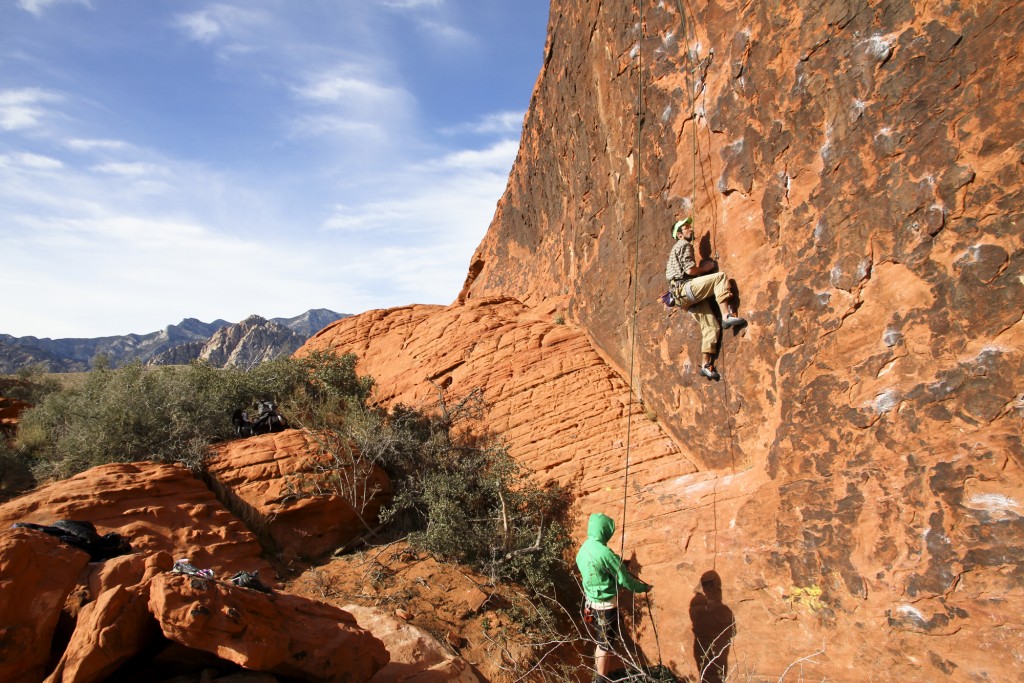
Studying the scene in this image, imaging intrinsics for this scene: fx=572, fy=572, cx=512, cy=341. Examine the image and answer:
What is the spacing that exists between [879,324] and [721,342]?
1568 millimetres

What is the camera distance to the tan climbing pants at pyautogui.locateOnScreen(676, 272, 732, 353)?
232 inches

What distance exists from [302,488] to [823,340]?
6027mm

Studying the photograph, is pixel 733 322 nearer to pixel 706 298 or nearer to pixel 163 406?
pixel 706 298

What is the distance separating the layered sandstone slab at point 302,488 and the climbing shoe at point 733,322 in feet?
15.4

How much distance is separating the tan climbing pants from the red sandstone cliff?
0.55 ft

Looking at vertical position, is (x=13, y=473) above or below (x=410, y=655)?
above

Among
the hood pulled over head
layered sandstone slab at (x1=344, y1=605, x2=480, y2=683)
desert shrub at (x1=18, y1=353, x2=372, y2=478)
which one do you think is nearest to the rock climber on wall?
the hood pulled over head

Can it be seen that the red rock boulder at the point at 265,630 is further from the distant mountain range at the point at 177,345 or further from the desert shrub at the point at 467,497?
the distant mountain range at the point at 177,345

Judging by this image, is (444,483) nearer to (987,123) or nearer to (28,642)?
(28,642)

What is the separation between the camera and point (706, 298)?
6.04 meters

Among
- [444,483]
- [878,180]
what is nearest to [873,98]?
[878,180]

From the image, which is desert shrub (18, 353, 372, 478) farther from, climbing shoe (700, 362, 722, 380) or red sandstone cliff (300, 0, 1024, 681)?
climbing shoe (700, 362, 722, 380)

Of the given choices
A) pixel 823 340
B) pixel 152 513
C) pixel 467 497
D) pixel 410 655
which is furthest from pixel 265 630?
pixel 823 340

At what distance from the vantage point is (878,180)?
4.71 m
